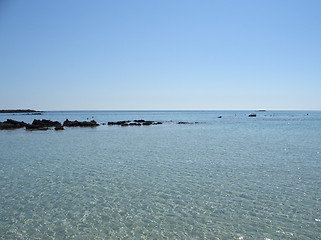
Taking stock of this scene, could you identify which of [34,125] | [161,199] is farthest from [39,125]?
[161,199]

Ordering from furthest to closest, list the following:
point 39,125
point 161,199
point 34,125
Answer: point 39,125, point 34,125, point 161,199

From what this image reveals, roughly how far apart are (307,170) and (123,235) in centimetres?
1502

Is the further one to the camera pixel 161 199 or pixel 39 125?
pixel 39 125

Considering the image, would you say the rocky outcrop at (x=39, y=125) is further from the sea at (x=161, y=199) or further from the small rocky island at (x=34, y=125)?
the sea at (x=161, y=199)

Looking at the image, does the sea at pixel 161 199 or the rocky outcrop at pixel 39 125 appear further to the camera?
the rocky outcrop at pixel 39 125

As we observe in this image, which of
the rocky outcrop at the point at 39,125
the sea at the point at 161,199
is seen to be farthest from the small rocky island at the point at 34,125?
the sea at the point at 161,199

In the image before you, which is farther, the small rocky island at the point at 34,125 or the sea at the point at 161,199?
the small rocky island at the point at 34,125

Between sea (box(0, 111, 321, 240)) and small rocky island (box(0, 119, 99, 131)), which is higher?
small rocky island (box(0, 119, 99, 131))

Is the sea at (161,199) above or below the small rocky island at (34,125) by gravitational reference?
below

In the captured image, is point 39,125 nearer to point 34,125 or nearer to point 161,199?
point 34,125

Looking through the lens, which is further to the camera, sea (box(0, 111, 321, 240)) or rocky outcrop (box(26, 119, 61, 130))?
rocky outcrop (box(26, 119, 61, 130))

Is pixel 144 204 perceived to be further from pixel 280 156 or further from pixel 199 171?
pixel 280 156

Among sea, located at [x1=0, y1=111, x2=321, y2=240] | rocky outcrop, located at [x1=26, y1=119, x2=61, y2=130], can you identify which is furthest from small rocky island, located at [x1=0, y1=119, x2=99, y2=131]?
sea, located at [x1=0, y1=111, x2=321, y2=240]

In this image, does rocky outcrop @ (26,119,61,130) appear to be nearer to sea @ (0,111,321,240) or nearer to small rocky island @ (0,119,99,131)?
small rocky island @ (0,119,99,131)
